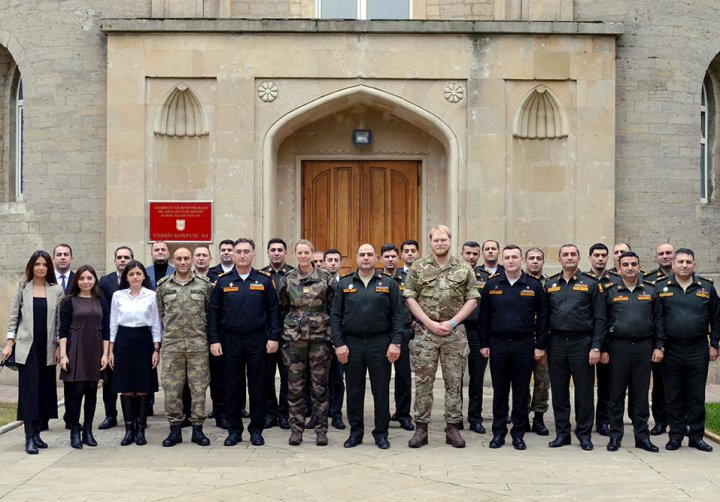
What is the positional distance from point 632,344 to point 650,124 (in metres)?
6.07

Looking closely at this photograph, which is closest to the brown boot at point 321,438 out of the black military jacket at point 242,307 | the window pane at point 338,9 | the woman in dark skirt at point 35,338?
the black military jacket at point 242,307

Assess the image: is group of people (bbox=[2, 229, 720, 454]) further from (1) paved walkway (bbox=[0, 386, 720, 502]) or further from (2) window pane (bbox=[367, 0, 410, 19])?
(2) window pane (bbox=[367, 0, 410, 19])

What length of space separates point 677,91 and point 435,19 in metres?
3.71

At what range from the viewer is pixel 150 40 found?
1352 centimetres

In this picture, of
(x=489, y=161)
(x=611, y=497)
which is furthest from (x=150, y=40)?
(x=611, y=497)

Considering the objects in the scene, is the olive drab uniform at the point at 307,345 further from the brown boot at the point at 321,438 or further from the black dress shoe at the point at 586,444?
the black dress shoe at the point at 586,444

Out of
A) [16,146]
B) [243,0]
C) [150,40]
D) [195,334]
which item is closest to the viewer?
[195,334]

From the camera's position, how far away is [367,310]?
880 centimetres

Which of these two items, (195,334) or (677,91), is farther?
(677,91)

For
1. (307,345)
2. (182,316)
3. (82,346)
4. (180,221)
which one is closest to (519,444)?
(307,345)

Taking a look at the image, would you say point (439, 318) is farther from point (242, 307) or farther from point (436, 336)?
point (242, 307)

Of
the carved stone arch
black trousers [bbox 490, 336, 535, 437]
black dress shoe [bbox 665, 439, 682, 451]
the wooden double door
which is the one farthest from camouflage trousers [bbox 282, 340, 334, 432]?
the wooden double door

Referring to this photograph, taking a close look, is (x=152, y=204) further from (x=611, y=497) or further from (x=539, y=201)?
(x=611, y=497)

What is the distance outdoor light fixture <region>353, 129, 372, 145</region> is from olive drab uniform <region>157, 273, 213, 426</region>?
5.91 m
